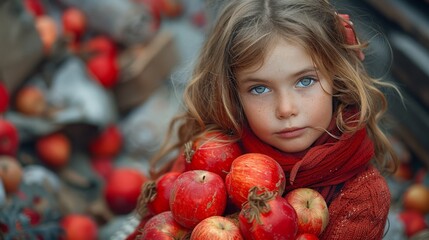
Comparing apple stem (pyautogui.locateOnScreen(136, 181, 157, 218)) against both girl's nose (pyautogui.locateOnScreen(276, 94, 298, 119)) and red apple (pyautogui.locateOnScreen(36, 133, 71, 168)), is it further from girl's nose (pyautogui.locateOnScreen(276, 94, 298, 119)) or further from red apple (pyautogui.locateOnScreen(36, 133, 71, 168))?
red apple (pyautogui.locateOnScreen(36, 133, 71, 168))

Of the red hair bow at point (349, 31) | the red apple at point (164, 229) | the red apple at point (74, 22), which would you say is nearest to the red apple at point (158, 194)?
the red apple at point (164, 229)

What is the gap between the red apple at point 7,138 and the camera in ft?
12.4

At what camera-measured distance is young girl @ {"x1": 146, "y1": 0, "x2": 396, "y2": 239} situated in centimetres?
223

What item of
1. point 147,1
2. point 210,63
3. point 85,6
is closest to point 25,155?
point 85,6

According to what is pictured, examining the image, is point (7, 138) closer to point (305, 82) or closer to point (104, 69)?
point (104, 69)

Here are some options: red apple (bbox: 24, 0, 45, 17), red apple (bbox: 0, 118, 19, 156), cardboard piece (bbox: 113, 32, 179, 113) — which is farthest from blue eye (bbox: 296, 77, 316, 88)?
red apple (bbox: 24, 0, 45, 17)

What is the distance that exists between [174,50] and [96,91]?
28.8 inches

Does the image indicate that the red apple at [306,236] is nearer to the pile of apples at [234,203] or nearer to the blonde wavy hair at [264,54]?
the pile of apples at [234,203]

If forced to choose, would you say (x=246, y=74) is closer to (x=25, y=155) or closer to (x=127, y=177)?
(x=127, y=177)

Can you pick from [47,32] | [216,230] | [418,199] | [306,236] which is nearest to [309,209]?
[306,236]

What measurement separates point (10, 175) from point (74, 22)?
163cm

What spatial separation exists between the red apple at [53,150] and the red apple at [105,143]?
0.92 feet

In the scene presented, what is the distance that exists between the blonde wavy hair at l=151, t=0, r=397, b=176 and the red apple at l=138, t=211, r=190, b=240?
15.2 inches

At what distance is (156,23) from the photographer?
5.28m
